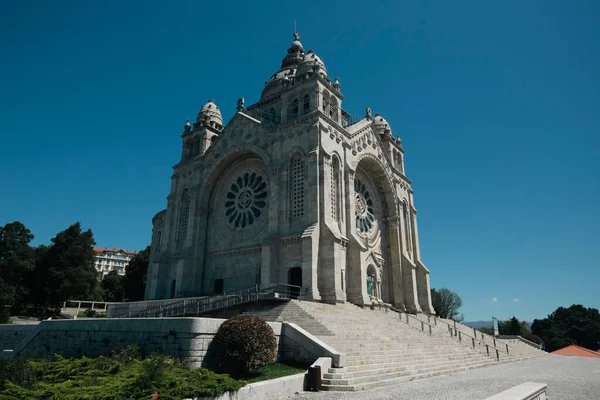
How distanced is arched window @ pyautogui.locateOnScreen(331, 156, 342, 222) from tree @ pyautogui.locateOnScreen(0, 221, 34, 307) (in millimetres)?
37678

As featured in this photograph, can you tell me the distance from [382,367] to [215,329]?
22.5 feet

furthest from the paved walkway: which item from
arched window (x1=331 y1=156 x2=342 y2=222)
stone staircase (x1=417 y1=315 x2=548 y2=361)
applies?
arched window (x1=331 y1=156 x2=342 y2=222)

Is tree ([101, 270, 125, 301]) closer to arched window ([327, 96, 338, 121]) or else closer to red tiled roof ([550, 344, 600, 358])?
arched window ([327, 96, 338, 121])

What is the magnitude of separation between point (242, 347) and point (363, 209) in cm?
2409

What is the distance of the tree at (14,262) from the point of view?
42094 mm

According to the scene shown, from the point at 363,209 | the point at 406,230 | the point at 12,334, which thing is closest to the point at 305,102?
the point at 363,209

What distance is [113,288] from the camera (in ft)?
221

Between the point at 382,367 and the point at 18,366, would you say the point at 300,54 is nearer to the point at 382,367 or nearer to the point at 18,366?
the point at 382,367

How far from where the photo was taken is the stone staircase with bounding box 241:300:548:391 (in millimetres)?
14102

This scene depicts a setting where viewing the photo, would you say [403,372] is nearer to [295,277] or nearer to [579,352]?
[295,277]

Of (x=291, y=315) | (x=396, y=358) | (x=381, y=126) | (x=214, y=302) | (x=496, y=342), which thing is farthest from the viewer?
(x=381, y=126)

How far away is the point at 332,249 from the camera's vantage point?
26000 mm

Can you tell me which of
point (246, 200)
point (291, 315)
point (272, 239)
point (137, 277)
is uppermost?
point (246, 200)

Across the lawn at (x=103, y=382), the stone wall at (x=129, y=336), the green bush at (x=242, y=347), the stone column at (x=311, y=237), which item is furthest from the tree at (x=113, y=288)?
the lawn at (x=103, y=382)
